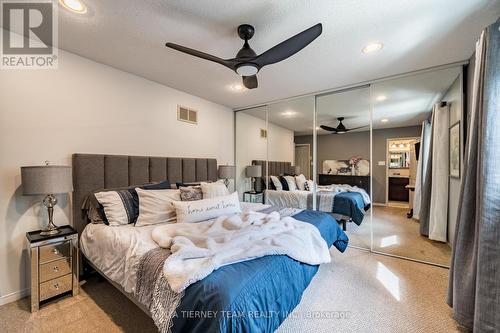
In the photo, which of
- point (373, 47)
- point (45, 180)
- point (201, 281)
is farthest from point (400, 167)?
point (45, 180)

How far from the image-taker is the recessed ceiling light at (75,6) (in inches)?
64.7

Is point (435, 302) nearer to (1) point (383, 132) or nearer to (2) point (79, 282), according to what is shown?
(1) point (383, 132)

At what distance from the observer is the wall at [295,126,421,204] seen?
3424 mm

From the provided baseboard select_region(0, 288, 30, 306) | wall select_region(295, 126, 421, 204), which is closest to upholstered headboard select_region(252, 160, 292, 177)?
wall select_region(295, 126, 421, 204)

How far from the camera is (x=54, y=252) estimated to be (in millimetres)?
1979

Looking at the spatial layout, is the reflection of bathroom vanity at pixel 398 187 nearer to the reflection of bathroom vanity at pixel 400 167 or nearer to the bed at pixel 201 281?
the reflection of bathroom vanity at pixel 400 167

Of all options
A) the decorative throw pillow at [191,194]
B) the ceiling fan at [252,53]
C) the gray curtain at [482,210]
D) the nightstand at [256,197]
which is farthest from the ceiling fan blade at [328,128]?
the decorative throw pillow at [191,194]

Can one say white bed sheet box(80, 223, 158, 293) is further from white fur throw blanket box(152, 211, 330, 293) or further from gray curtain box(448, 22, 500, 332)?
gray curtain box(448, 22, 500, 332)

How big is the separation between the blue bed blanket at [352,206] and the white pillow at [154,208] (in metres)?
2.61

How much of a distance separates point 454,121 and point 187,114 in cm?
397

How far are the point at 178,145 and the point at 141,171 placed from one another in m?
0.78

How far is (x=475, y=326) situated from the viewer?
1470 mm

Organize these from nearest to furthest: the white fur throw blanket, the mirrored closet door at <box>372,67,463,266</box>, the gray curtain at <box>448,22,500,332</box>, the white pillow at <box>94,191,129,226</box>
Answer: the white fur throw blanket → the gray curtain at <box>448,22,500,332</box> → the white pillow at <box>94,191,129,226</box> → the mirrored closet door at <box>372,67,463,266</box>

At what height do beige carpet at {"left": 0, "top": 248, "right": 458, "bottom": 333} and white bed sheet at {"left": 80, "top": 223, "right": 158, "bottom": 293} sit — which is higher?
white bed sheet at {"left": 80, "top": 223, "right": 158, "bottom": 293}
